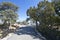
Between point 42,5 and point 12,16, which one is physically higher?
point 42,5

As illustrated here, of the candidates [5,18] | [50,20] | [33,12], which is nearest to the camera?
[50,20]

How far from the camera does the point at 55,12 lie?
72.3ft

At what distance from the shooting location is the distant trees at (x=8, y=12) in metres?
37.5

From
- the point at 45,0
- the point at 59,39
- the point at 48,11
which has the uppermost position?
the point at 45,0

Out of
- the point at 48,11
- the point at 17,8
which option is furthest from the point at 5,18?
the point at 48,11

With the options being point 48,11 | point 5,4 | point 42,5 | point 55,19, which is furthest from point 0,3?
point 55,19

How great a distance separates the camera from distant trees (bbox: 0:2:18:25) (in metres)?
37.5

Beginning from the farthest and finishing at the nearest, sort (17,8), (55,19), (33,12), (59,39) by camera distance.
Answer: (17,8), (33,12), (55,19), (59,39)

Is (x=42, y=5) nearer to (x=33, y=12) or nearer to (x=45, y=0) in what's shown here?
(x=45, y=0)

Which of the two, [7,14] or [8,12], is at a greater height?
[8,12]

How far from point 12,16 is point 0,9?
654cm

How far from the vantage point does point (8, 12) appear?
125ft

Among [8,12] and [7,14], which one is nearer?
[7,14]

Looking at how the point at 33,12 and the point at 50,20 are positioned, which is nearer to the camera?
the point at 50,20
